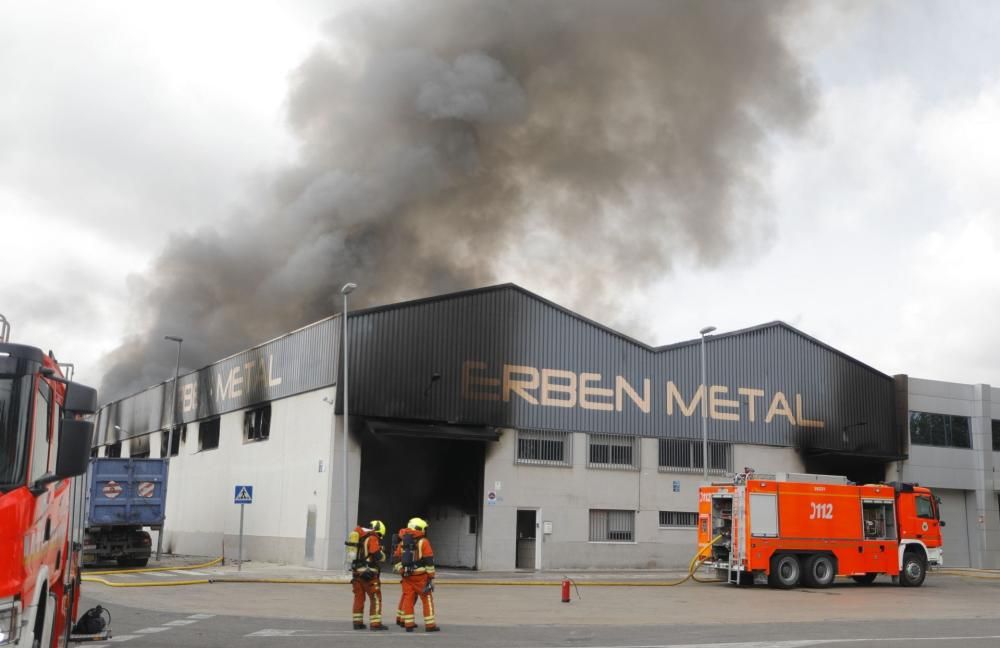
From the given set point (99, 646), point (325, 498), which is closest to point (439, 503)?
point (325, 498)

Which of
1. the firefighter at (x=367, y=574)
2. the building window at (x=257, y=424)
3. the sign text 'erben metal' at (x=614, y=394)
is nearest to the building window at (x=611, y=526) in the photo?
the sign text 'erben metal' at (x=614, y=394)

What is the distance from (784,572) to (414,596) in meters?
13.2

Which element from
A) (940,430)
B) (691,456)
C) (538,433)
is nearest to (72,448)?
(538,433)

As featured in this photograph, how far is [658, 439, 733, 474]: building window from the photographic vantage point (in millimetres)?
33000

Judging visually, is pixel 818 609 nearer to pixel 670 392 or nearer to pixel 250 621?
pixel 250 621

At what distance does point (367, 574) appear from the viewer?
45.4ft

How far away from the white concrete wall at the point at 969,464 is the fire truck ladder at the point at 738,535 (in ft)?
54.3

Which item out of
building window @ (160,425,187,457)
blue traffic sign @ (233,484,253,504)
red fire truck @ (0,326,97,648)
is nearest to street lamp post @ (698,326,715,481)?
blue traffic sign @ (233,484,253,504)

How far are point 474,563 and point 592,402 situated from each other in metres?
6.67

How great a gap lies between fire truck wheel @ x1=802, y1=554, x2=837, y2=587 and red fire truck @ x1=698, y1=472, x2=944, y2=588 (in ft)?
0.08

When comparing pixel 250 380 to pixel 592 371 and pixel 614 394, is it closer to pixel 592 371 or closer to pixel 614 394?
pixel 592 371

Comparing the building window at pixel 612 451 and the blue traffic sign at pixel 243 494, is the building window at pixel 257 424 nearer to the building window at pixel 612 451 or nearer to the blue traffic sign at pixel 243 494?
the blue traffic sign at pixel 243 494

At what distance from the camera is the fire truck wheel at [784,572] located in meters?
23.6

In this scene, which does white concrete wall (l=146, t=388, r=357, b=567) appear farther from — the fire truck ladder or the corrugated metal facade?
the fire truck ladder
